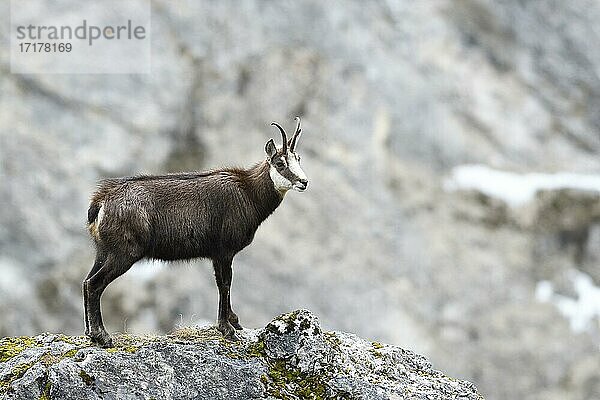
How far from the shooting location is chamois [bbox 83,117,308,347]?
36.8 ft

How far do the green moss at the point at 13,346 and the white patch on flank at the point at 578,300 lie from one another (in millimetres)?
31548

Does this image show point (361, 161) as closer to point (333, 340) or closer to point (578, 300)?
point (578, 300)

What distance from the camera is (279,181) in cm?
1184

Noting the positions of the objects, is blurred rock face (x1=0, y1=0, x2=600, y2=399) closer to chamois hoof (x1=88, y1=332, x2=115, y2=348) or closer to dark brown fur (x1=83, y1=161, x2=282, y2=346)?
dark brown fur (x1=83, y1=161, x2=282, y2=346)

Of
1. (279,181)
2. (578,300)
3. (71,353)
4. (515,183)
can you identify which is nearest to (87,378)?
(71,353)

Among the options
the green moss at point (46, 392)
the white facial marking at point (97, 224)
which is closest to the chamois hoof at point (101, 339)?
the green moss at point (46, 392)

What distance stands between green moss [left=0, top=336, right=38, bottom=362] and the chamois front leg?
8.30ft

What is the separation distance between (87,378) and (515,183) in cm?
3414

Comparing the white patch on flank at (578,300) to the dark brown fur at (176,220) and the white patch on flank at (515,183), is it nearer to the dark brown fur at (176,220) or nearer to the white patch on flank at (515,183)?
the white patch on flank at (515,183)

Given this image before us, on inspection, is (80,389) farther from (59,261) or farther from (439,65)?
(439,65)

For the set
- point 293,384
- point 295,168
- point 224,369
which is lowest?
point 293,384

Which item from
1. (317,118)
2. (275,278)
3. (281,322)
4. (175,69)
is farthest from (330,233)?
(281,322)

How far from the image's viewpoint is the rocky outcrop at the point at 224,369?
10422 millimetres

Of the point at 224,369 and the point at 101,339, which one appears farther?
the point at 101,339
